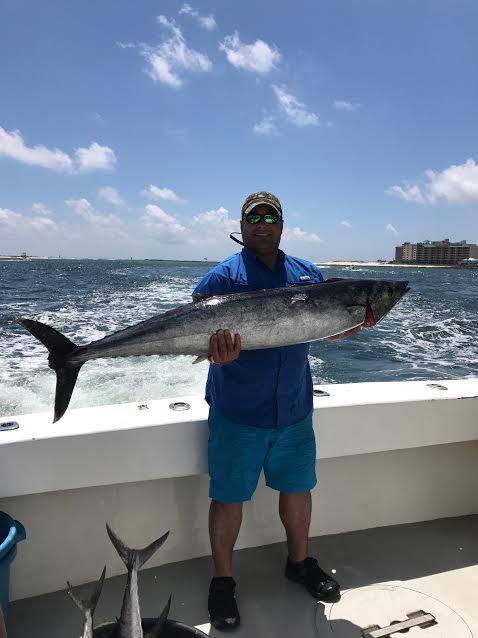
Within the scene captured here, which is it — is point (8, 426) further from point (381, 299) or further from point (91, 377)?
point (91, 377)

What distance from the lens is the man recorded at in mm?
2279

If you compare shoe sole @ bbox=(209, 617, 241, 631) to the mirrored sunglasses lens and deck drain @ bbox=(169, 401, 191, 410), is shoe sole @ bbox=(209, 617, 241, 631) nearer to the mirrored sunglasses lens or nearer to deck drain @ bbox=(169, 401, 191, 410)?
deck drain @ bbox=(169, 401, 191, 410)

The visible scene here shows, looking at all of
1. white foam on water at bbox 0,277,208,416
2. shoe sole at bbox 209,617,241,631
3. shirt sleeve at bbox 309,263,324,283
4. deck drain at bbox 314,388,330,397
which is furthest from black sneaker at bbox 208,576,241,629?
white foam on water at bbox 0,277,208,416

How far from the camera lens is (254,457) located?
2.32 meters

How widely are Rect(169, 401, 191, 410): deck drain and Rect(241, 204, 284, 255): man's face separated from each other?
945 millimetres

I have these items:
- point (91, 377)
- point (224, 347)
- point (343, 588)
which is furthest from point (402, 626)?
point (91, 377)

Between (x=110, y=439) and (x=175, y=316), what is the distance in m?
0.69

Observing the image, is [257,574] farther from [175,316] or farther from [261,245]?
[261,245]

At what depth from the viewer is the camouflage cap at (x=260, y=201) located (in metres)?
2.32

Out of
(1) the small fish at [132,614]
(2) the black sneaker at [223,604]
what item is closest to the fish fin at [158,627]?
(1) the small fish at [132,614]

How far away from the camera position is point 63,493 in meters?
2.40

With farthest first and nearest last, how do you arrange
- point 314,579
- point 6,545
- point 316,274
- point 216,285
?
1. point 316,274
2. point 314,579
3. point 216,285
4. point 6,545

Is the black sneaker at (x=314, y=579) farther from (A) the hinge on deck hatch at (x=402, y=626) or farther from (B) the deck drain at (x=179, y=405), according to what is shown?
(B) the deck drain at (x=179, y=405)

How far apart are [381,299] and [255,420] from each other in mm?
874
